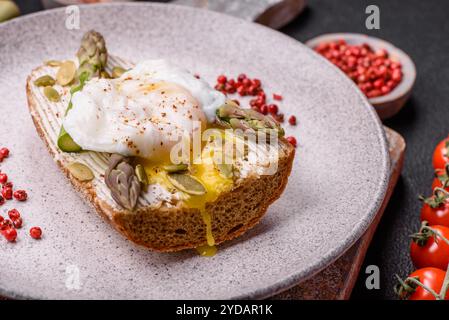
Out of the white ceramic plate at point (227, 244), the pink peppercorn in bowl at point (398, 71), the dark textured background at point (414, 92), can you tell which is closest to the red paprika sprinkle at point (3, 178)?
the white ceramic plate at point (227, 244)

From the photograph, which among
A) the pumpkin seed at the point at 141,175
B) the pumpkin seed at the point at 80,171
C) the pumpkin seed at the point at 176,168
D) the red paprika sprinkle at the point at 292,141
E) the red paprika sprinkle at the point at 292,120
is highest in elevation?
the pumpkin seed at the point at 176,168

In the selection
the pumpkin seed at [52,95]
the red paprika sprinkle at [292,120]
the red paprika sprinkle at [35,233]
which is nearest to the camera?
the red paprika sprinkle at [35,233]

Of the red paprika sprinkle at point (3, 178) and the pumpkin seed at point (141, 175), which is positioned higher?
the pumpkin seed at point (141, 175)

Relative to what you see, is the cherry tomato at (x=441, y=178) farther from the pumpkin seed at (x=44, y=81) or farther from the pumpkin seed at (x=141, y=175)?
the pumpkin seed at (x=44, y=81)

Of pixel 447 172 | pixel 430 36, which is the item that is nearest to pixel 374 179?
pixel 447 172

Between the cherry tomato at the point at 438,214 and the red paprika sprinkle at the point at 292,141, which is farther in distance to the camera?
the red paprika sprinkle at the point at 292,141

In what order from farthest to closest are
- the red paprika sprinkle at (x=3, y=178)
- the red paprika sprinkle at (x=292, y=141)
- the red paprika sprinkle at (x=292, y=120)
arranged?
the red paprika sprinkle at (x=292, y=120), the red paprika sprinkle at (x=292, y=141), the red paprika sprinkle at (x=3, y=178)

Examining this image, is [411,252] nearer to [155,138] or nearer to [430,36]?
[155,138]
